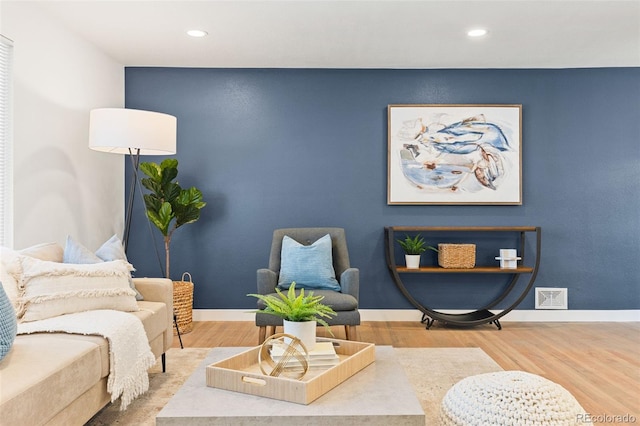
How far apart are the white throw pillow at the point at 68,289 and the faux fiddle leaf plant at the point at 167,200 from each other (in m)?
1.60

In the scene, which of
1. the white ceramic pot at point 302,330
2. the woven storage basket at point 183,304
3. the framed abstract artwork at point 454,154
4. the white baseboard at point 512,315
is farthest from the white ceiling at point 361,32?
the white baseboard at point 512,315

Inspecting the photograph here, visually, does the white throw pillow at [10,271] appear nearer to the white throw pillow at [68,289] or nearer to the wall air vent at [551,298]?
the white throw pillow at [68,289]

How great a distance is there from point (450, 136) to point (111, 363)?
148 inches

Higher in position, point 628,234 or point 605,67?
point 605,67

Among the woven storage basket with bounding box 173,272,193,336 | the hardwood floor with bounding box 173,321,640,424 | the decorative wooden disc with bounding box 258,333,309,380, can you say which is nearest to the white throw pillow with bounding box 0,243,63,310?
the decorative wooden disc with bounding box 258,333,309,380

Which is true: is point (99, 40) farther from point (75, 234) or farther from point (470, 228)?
point (470, 228)

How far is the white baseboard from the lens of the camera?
5.11 metres

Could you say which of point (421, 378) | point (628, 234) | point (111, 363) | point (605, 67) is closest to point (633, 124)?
point (605, 67)

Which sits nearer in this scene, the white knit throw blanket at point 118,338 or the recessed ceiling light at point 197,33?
the white knit throw blanket at point 118,338

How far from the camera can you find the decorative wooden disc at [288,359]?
2093 millimetres

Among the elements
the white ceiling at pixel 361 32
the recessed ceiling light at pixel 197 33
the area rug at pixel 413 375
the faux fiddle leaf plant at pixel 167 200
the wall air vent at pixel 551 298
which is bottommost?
the area rug at pixel 413 375

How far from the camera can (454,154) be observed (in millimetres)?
5102

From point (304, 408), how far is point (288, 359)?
373 mm

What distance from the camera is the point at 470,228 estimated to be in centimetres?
481
